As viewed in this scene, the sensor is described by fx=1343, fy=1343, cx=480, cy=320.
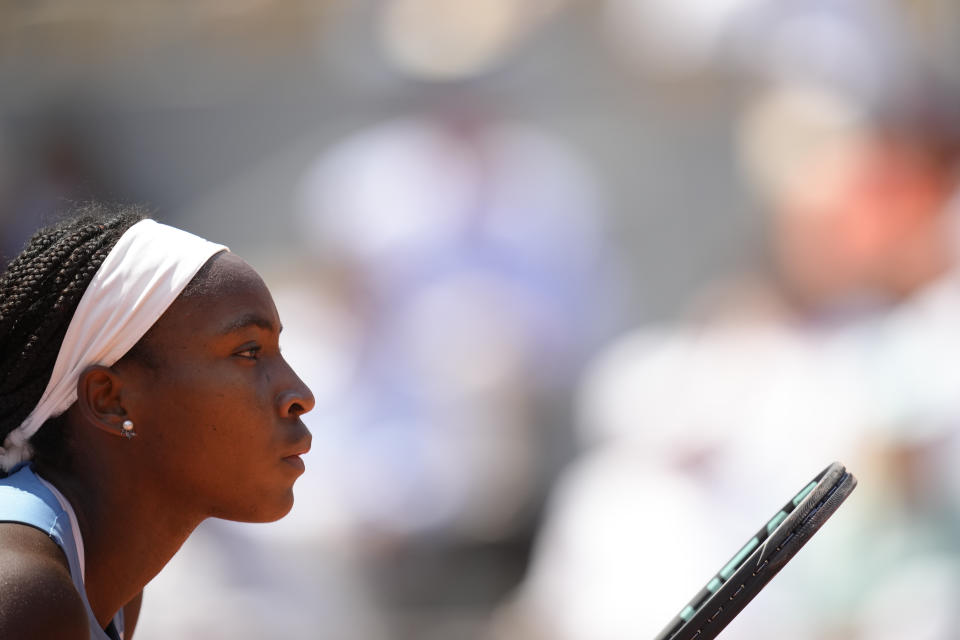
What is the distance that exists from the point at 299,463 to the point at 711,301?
4896 millimetres

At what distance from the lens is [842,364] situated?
6082 millimetres

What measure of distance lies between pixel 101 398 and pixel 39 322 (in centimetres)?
17

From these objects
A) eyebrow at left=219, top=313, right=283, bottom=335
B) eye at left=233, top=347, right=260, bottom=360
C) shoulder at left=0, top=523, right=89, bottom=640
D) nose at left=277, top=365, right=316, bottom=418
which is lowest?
shoulder at left=0, top=523, right=89, bottom=640

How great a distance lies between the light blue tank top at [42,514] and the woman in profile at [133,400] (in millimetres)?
38

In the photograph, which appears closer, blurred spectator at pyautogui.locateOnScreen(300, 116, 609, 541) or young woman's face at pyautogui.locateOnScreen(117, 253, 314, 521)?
young woman's face at pyautogui.locateOnScreen(117, 253, 314, 521)

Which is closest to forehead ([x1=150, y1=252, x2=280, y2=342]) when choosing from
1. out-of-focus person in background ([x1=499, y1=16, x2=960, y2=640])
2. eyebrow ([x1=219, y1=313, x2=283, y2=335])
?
eyebrow ([x1=219, y1=313, x2=283, y2=335])

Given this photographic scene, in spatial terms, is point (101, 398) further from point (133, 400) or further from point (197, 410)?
point (197, 410)

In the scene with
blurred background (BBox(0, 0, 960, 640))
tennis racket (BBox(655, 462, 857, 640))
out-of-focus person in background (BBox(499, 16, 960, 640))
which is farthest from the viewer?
blurred background (BBox(0, 0, 960, 640))

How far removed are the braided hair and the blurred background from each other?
385 cm

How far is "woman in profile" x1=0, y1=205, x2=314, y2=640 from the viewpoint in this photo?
2.32 meters

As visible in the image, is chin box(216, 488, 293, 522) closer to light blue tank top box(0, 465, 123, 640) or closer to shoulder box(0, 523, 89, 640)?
light blue tank top box(0, 465, 123, 640)

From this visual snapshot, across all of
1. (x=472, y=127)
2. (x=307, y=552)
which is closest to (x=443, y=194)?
(x=472, y=127)

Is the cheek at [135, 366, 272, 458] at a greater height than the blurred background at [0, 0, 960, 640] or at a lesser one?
lesser

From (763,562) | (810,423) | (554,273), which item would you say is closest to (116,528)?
(763,562)
